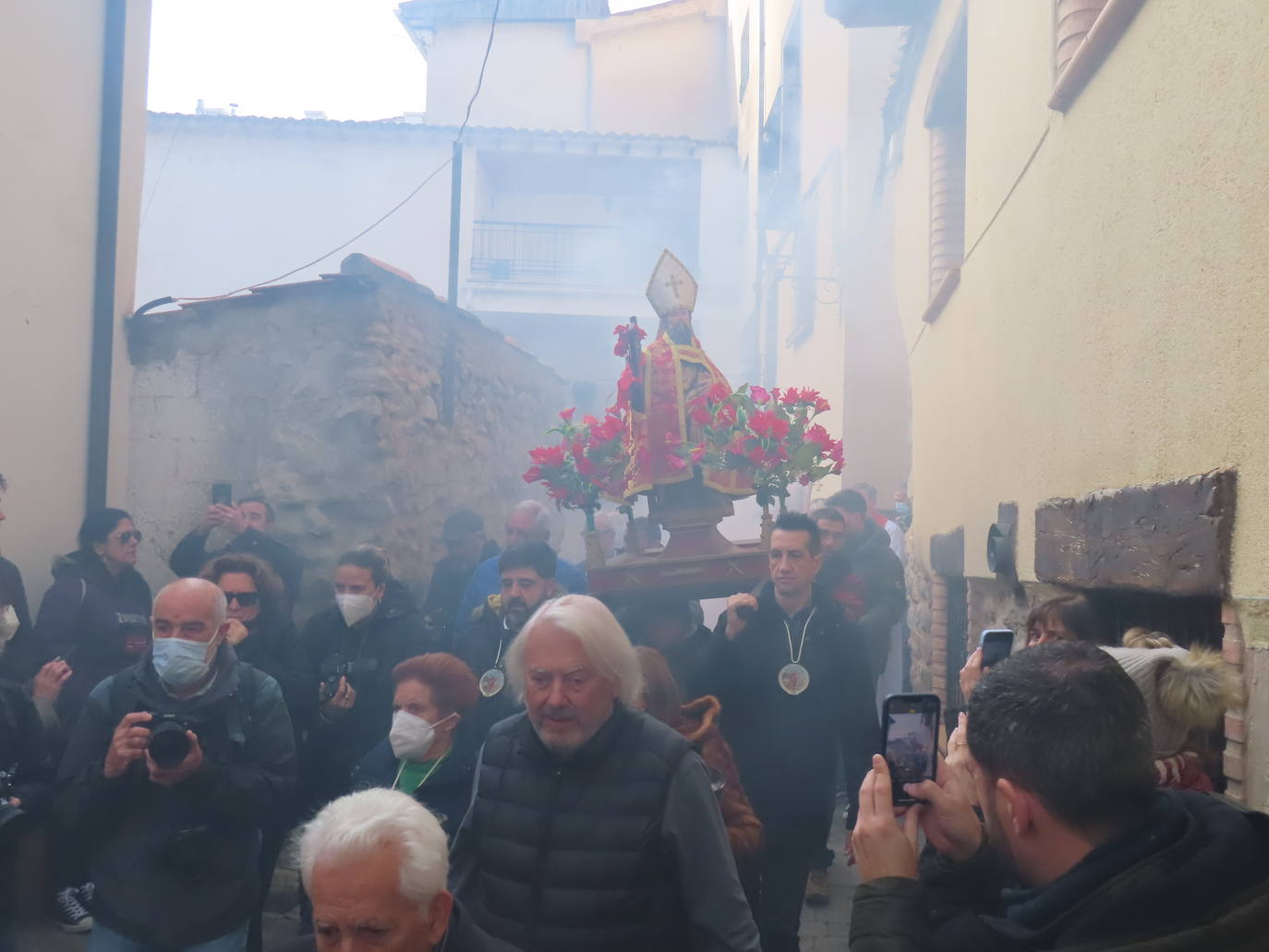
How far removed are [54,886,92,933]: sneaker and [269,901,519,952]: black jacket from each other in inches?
141

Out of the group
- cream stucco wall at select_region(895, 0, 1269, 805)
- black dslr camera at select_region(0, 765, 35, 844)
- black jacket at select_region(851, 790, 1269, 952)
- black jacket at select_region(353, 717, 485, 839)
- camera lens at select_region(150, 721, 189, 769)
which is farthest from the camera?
black jacket at select_region(353, 717, 485, 839)

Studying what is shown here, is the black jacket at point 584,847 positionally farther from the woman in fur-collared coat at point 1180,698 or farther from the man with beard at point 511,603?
the man with beard at point 511,603

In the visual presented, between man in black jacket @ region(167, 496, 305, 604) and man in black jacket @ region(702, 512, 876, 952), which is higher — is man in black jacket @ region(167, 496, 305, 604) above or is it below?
above

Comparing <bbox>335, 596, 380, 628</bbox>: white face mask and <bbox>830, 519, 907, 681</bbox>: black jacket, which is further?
<bbox>830, 519, 907, 681</bbox>: black jacket

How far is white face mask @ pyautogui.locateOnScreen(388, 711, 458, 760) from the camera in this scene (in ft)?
12.9

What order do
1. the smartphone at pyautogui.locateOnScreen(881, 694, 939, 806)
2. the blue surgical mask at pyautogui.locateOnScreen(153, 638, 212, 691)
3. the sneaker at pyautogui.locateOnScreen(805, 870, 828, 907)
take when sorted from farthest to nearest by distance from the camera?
1. the sneaker at pyautogui.locateOnScreen(805, 870, 828, 907)
2. the blue surgical mask at pyautogui.locateOnScreen(153, 638, 212, 691)
3. the smartphone at pyautogui.locateOnScreen(881, 694, 939, 806)

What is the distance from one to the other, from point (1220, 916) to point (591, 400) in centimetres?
1464

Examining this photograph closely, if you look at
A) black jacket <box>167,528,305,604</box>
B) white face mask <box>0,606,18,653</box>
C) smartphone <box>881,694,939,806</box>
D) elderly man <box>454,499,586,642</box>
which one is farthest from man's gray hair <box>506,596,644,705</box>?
black jacket <box>167,528,305,604</box>

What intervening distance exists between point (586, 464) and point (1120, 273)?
130 inches

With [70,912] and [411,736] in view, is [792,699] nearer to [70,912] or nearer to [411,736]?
[411,736]

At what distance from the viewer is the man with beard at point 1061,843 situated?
1498 mm

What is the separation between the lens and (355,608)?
510cm

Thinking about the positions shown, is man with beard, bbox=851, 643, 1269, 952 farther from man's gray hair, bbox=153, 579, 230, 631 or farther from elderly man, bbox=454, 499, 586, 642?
elderly man, bbox=454, 499, 586, 642

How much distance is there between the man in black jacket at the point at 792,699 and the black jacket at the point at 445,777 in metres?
1.07
